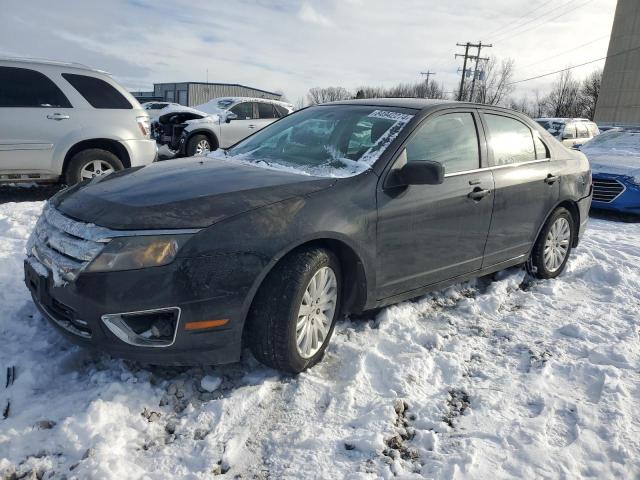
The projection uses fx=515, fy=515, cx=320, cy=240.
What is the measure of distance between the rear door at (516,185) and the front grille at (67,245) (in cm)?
278

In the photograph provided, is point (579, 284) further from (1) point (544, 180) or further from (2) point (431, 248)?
(2) point (431, 248)

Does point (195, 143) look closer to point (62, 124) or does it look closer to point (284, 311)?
point (62, 124)

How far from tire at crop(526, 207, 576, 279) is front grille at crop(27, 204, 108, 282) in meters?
3.67

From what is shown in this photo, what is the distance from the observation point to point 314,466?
221 centimetres

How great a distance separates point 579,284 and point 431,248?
6.79 feet

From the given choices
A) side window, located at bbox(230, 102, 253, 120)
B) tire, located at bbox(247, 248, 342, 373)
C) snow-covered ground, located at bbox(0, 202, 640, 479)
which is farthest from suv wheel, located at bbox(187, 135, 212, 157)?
tire, located at bbox(247, 248, 342, 373)

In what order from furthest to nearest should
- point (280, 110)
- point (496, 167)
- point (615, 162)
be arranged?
point (280, 110)
point (615, 162)
point (496, 167)

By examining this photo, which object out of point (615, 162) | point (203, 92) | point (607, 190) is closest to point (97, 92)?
point (607, 190)

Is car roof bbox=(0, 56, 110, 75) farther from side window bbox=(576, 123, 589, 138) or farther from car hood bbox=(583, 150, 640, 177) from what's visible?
side window bbox=(576, 123, 589, 138)

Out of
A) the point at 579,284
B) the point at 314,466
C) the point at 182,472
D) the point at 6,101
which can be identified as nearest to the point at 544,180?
the point at 579,284

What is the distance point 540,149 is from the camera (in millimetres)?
4516

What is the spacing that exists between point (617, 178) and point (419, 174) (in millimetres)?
Answer: 6339

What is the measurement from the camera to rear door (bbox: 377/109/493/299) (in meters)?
3.16

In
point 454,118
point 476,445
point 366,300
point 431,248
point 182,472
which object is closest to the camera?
point 182,472
